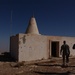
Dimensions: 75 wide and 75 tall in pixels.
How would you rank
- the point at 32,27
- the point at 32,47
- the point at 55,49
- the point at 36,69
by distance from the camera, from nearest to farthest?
the point at 36,69 < the point at 32,47 < the point at 55,49 < the point at 32,27

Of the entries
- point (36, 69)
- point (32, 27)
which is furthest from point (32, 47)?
point (36, 69)

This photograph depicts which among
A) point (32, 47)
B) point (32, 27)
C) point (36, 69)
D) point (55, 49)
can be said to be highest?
point (32, 27)

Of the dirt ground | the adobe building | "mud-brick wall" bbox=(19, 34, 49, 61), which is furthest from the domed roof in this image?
the dirt ground

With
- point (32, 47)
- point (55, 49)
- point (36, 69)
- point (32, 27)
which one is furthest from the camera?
point (32, 27)

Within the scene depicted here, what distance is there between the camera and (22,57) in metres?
16.5

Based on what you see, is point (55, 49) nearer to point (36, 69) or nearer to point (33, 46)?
point (33, 46)

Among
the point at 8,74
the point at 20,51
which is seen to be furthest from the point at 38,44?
the point at 8,74

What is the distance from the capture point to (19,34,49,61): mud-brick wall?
1650 cm

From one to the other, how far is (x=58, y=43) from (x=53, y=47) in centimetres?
162

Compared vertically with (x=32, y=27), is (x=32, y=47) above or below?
below

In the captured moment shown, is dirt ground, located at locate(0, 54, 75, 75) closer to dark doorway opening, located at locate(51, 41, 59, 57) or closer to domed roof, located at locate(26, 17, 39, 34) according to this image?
dark doorway opening, located at locate(51, 41, 59, 57)

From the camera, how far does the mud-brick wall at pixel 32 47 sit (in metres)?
16.5

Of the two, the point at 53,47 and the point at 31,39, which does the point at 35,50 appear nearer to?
the point at 31,39

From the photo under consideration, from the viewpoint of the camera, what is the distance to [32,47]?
1705 centimetres
